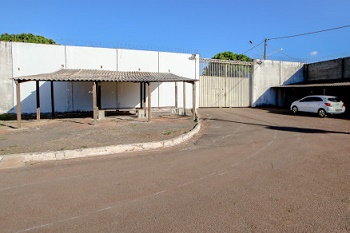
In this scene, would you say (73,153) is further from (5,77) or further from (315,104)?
(315,104)

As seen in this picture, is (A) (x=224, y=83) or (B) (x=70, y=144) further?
(A) (x=224, y=83)

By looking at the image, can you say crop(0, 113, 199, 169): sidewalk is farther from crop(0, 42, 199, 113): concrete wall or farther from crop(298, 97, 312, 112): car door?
crop(298, 97, 312, 112): car door

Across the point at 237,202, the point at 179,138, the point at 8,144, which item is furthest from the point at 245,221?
the point at 8,144

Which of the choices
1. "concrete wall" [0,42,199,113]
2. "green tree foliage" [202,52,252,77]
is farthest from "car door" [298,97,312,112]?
"concrete wall" [0,42,199,113]

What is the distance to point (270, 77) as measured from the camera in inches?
1149

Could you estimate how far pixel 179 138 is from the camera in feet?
32.2

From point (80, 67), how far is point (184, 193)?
59.6 feet

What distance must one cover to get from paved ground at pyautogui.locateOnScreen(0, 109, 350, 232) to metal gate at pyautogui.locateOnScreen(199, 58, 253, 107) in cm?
1870

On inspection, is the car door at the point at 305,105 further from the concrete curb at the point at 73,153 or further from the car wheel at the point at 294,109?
the concrete curb at the point at 73,153

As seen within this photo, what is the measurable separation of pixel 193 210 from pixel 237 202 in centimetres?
77

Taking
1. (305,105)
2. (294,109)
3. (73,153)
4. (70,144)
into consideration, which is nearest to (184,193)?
(73,153)

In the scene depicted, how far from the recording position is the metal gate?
26047mm

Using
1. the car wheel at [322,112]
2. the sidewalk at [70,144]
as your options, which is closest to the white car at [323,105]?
the car wheel at [322,112]

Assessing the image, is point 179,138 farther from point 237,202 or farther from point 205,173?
point 237,202
